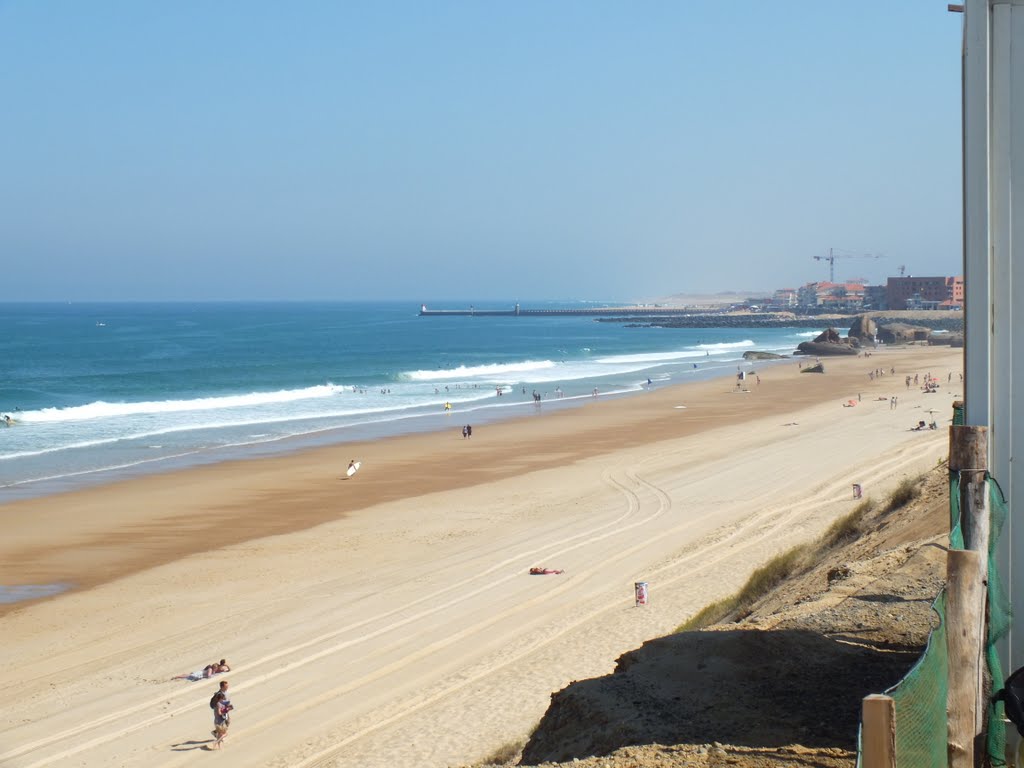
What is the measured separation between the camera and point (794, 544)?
17141 mm

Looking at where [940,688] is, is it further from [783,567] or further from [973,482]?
[783,567]

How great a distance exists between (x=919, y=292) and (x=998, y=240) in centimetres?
16320

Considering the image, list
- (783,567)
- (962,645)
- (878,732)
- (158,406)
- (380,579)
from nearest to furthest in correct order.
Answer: (878,732)
(962,645)
(783,567)
(380,579)
(158,406)

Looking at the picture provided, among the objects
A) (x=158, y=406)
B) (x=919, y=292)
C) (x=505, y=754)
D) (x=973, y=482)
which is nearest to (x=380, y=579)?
(x=505, y=754)

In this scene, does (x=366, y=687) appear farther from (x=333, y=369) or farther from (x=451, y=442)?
(x=333, y=369)

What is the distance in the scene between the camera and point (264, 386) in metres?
60.2

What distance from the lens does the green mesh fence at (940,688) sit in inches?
147

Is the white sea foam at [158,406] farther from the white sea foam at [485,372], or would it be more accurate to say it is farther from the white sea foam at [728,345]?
the white sea foam at [728,345]

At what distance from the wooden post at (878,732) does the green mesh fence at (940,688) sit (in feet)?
0.40

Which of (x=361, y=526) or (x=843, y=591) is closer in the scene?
(x=843, y=591)

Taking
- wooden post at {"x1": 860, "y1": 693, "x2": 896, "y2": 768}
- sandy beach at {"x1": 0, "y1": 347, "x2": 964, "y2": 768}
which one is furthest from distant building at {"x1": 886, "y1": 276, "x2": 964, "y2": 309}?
wooden post at {"x1": 860, "y1": 693, "x2": 896, "y2": 768}

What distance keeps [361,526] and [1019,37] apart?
18.5m

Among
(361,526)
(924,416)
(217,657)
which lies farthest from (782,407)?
(217,657)

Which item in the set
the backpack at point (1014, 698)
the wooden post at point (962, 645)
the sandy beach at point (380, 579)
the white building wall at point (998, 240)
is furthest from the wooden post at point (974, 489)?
the sandy beach at point (380, 579)
